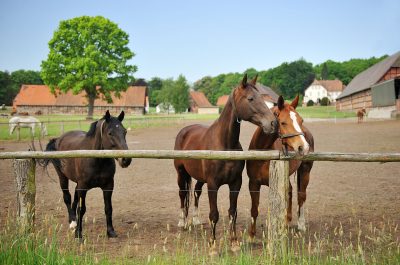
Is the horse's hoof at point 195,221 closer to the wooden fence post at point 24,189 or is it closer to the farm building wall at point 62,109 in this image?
Answer: the wooden fence post at point 24,189

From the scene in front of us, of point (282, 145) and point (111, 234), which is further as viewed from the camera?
point (111, 234)

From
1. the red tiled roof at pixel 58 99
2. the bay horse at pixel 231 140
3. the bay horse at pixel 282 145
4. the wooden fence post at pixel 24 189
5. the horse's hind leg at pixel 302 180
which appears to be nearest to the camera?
the bay horse at pixel 282 145

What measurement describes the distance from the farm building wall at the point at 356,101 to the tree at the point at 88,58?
32.4 meters

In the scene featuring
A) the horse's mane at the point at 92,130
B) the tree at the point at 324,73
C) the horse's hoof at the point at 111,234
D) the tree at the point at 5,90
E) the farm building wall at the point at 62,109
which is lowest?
the horse's hoof at the point at 111,234

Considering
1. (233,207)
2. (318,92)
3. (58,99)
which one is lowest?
(233,207)

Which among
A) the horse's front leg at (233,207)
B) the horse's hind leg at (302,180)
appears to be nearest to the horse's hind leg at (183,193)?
the horse's front leg at (233,207)

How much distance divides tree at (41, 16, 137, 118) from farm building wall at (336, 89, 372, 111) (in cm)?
3241

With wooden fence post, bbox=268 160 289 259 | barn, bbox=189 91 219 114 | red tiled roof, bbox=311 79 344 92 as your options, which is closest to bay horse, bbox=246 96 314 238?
wooden fence post, bbox=268 160 289 259

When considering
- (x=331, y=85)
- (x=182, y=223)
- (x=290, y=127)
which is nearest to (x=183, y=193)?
(x=182, y=223)

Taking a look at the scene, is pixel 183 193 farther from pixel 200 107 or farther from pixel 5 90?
pixel 5 90

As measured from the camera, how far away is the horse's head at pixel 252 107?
4.42 metres

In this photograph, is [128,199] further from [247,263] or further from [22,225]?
[247,263]

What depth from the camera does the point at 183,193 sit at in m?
6.42

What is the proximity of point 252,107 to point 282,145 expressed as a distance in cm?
76
